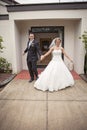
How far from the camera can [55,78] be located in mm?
5309

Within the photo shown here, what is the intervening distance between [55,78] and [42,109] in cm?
154

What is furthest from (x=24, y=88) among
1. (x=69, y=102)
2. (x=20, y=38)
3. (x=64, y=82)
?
(x=20, y=38)

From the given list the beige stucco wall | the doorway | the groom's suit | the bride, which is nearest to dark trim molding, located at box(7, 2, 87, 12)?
the beige stucco wall

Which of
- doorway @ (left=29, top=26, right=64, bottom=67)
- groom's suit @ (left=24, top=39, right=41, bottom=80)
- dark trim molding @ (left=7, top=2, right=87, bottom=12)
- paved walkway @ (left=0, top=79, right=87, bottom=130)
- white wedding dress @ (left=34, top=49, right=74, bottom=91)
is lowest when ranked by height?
paved walkway @ (left=0, top=79, right=87, bottom=130)

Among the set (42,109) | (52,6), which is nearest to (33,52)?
(52,6)

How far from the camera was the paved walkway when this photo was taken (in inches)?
128

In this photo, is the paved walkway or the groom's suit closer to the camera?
the paved walkway

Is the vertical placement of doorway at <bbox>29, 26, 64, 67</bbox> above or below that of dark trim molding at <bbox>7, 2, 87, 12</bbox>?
below

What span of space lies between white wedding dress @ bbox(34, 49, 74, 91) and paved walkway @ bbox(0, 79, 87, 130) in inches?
7.6

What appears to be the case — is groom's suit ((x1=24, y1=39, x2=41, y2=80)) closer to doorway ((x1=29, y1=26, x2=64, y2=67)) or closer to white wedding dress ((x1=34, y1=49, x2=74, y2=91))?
white wedding dress ((x1=34, y1=49, x2=74, y2=91))

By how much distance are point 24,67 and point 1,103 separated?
4.64 meters

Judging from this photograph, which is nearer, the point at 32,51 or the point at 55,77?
the point at 55,77

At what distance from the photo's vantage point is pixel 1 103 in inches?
171

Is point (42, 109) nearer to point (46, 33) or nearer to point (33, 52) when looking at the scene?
point (33, 52)
